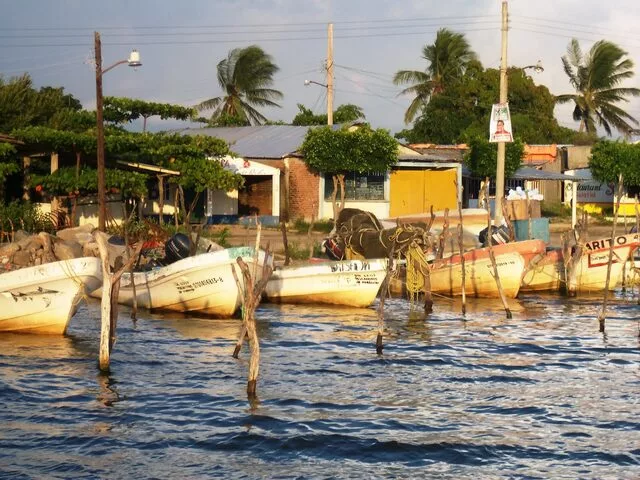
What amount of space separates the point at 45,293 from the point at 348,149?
2215cm

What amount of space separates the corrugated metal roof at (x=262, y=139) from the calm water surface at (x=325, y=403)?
2014 centimetres

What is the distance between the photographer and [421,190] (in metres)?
41.0

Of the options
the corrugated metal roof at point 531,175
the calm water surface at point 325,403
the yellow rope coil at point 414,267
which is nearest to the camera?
the calm water surface at point 325,403

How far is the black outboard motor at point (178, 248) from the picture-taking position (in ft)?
74.2

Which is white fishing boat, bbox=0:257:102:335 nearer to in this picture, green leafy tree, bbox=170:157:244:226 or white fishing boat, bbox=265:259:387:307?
white fishing boat, bbox=265:259:387:307

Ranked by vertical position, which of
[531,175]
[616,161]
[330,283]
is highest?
[616,161]

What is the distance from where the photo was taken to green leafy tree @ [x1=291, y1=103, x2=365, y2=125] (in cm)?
4881

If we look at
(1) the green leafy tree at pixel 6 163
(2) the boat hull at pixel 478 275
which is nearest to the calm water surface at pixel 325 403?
(2) the boat hull at pixel 478 275

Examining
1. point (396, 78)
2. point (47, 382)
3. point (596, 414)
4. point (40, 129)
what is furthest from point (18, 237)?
point (396, 78)

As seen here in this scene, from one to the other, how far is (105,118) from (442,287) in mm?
19677

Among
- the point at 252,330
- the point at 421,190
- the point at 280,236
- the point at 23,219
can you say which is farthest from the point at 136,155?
the point at 252,330

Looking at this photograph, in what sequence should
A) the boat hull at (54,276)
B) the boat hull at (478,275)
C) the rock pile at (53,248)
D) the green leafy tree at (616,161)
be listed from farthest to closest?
the green leafy tree at (616,161), the rock pile at (53,248), the boat hull at (478,275), the boat hull at (54,276)

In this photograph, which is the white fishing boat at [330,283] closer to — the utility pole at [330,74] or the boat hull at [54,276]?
the boat hull at [54,276]

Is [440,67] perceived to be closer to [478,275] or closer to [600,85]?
[600,85]
